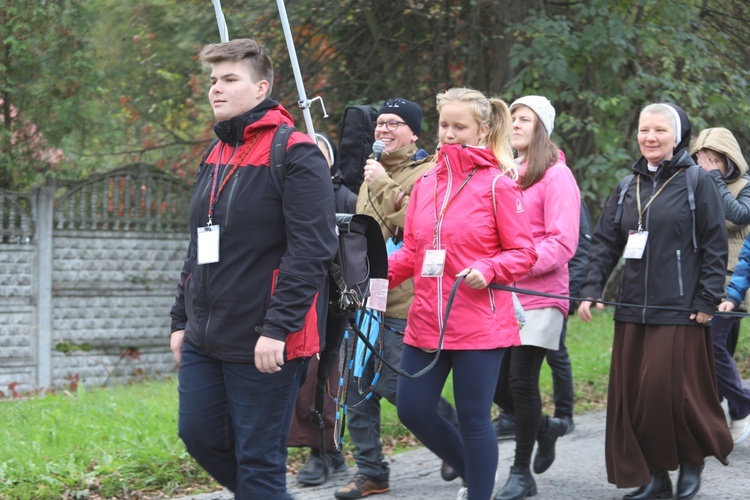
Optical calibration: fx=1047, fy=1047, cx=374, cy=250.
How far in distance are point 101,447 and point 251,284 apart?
2617 millimetres

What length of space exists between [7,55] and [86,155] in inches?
50.8

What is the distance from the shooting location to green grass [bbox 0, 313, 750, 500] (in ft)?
17.3

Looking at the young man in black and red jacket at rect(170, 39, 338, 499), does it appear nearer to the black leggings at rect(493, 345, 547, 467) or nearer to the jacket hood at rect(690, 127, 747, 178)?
the black leggings at rect(493, 345, 547, 467)

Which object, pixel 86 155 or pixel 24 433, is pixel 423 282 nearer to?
pixel 24 433

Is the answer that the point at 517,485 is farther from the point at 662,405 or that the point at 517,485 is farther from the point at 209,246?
the point at 209,246

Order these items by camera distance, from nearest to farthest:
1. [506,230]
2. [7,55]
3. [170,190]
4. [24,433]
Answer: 1. [506,230]
2. [24,433]
3. [7,55]
4. [170,190]

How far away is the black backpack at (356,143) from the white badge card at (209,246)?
2.28 m

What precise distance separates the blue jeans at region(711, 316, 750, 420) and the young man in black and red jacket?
3164mm

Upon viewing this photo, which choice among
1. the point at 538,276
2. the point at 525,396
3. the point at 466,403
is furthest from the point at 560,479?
the point at 466,403

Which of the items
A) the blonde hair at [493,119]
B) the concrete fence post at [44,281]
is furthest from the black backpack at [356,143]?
the concrete fence post at [44,281]

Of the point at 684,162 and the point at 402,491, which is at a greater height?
the point at 684,162

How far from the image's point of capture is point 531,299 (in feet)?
17.5

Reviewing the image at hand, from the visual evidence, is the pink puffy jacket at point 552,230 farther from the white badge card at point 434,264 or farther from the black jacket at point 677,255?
the white badge card at point 434,264

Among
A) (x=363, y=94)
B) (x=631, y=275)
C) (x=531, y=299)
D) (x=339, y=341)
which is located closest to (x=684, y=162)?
(x=631, y=275)
